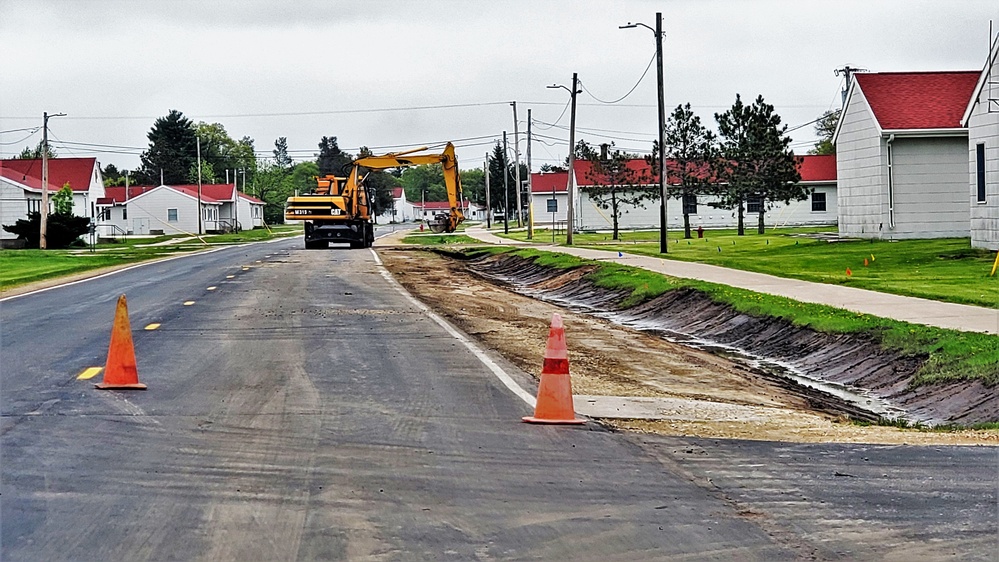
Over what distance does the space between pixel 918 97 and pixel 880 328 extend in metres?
27.5

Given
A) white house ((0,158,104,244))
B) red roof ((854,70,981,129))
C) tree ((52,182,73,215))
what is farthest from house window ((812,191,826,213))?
white house ((0,158,104,244))

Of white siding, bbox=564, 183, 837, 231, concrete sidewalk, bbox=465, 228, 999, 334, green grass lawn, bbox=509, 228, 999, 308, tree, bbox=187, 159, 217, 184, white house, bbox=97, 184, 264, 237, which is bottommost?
concrete sidewalk, bbox=465, 228, 999, 334

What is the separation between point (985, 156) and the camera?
30.2m

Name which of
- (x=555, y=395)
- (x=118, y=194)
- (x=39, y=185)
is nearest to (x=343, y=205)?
(x=39, y=185)

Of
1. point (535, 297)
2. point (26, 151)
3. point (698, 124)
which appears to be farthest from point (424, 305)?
point (26, 151)

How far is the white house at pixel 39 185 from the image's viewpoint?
6956 centimetres

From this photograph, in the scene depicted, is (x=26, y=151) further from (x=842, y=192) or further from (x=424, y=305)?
(x=424, y=305)

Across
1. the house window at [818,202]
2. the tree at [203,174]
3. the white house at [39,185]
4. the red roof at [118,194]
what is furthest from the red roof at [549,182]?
the tree at [203,174]

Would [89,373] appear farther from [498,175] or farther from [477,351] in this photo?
[498,175]

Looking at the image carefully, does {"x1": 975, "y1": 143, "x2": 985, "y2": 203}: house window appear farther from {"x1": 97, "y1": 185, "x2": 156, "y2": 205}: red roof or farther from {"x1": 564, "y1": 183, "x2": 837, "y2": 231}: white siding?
{"x1": 97, "y1": 185, "x2": 156, "y2": 205}: red roof

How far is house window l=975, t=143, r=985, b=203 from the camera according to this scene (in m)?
30.7

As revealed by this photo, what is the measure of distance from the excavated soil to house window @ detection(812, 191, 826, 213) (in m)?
49.1

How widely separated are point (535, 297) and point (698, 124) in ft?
117

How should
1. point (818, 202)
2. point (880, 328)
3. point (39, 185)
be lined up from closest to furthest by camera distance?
point (880, 328), point (39, 185), point (818, 202)
